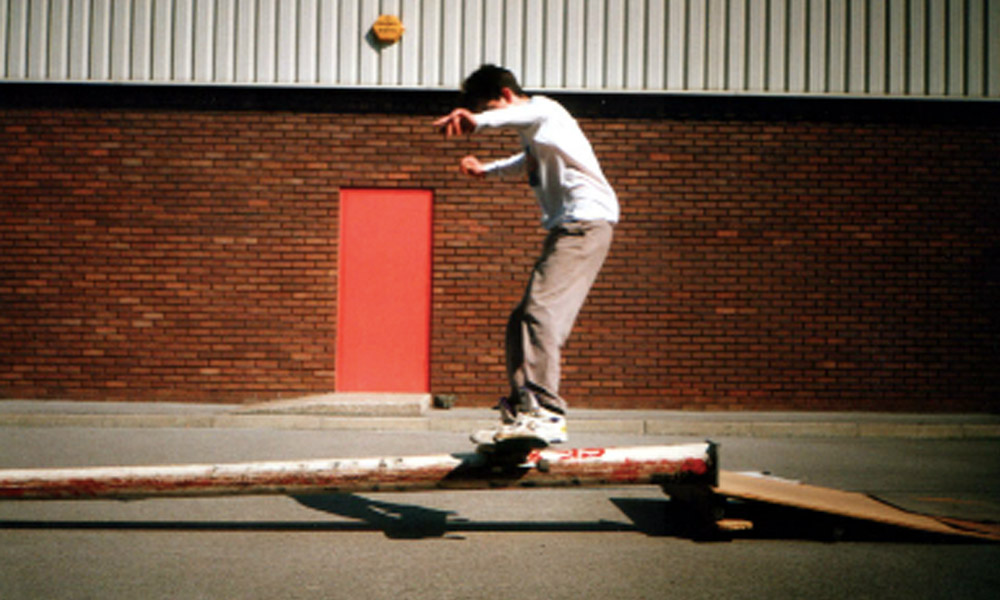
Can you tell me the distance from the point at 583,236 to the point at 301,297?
724cm

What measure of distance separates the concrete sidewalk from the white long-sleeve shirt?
184 inches

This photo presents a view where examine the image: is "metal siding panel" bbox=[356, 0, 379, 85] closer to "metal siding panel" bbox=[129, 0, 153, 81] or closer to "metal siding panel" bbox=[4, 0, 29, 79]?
"metal siding panel" bbox=[129, 0, 153, 81]

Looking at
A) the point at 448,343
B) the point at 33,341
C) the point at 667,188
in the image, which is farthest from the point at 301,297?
the point at 667,188

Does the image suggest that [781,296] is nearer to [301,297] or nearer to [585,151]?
[301,297]

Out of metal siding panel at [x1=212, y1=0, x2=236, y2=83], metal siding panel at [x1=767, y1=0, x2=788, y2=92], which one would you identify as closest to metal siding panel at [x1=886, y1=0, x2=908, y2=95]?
metal siding panel at [x1=767, y1=0, x2=788, y2=92]

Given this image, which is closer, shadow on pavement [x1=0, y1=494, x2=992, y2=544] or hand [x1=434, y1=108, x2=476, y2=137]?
hand [x1=434, y1=108, x2=476, y2=137]

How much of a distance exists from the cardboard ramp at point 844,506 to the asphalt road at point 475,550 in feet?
0.33

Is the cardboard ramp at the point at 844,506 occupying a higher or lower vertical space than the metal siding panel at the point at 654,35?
lower

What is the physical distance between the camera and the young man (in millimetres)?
4074

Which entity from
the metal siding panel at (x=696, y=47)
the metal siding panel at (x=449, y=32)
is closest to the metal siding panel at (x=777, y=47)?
the metal siding panel at (x=696, y=47)

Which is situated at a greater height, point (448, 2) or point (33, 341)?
point (448, 2)

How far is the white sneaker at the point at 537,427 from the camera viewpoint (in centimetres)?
392

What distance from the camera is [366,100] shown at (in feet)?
35.8

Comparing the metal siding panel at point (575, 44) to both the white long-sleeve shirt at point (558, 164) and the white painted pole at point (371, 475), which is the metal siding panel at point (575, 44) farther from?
the white painted pole at point (371, 475)
